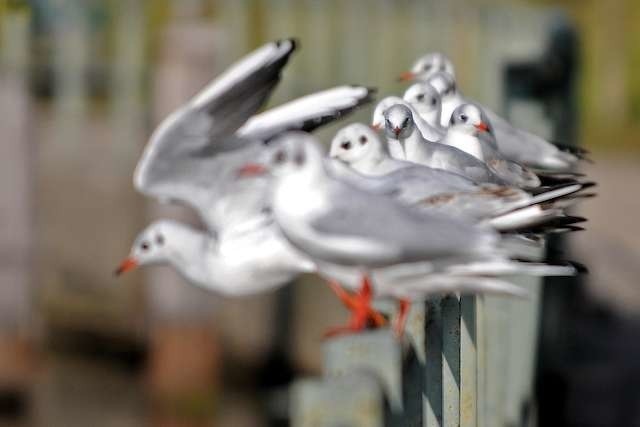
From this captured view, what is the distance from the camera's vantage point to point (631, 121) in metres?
11.9

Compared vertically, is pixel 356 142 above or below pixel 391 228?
above

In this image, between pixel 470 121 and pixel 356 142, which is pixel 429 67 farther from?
pixel 356 142

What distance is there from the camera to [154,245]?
3568 millimetres

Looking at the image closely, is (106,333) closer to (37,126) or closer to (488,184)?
(37,126)

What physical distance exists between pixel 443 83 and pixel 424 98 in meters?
0.21

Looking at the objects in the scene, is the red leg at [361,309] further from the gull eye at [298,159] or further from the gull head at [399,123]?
the gull head at [399,123]

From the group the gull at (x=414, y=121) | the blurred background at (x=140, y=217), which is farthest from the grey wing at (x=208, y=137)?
the blurred background at (x=140, y=217)

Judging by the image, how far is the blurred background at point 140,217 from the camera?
6.50 meters

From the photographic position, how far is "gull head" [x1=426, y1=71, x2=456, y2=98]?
10.7 ft

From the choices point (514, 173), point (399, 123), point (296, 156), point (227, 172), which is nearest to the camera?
point (296, 156)

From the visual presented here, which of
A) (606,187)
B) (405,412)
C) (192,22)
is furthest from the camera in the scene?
(606,187)

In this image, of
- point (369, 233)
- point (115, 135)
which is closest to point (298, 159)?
point (369, 233)

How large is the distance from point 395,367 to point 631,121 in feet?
32.5

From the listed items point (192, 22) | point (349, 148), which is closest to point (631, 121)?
point (192, 22)
